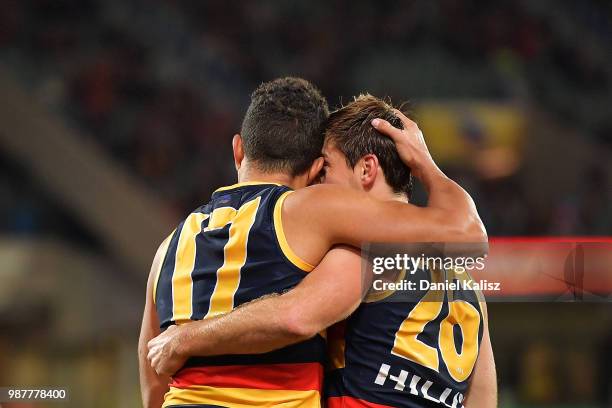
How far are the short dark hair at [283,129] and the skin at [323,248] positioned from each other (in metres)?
0.16

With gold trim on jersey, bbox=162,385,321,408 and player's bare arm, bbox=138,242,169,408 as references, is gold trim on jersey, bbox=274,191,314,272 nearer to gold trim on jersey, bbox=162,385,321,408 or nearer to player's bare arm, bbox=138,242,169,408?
gold trim on jersey, bbox=162,385,321,408

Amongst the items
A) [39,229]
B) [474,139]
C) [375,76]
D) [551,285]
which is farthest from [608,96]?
[551,285]

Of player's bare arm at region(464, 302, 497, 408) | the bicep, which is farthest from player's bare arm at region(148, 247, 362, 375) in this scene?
player's bare arm at region(464, 302, 497, 408)

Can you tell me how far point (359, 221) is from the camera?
7.55ft

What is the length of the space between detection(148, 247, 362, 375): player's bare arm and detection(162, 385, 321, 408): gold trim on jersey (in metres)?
0.09

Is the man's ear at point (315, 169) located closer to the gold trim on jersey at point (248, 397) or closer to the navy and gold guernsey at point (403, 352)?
the navy and gold guernsey at point (403, 352)

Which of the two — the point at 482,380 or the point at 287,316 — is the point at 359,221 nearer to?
the point at 287,316

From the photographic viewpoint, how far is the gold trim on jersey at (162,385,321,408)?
7.52 ft

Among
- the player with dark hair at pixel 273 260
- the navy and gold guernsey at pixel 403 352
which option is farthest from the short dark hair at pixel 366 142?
the navy and gold guernsey at pixel 403 352

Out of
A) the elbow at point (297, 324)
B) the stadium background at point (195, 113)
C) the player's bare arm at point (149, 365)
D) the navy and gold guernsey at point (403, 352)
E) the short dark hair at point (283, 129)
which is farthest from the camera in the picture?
the stadium background at point (195, 113)

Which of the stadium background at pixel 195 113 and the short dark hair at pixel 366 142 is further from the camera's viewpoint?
the stadium background at pixel 195 113

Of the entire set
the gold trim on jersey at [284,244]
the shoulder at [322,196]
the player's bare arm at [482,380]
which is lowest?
the player's bare arm at [482,380]

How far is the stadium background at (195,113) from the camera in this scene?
27.0 ft

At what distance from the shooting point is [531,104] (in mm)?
10109
